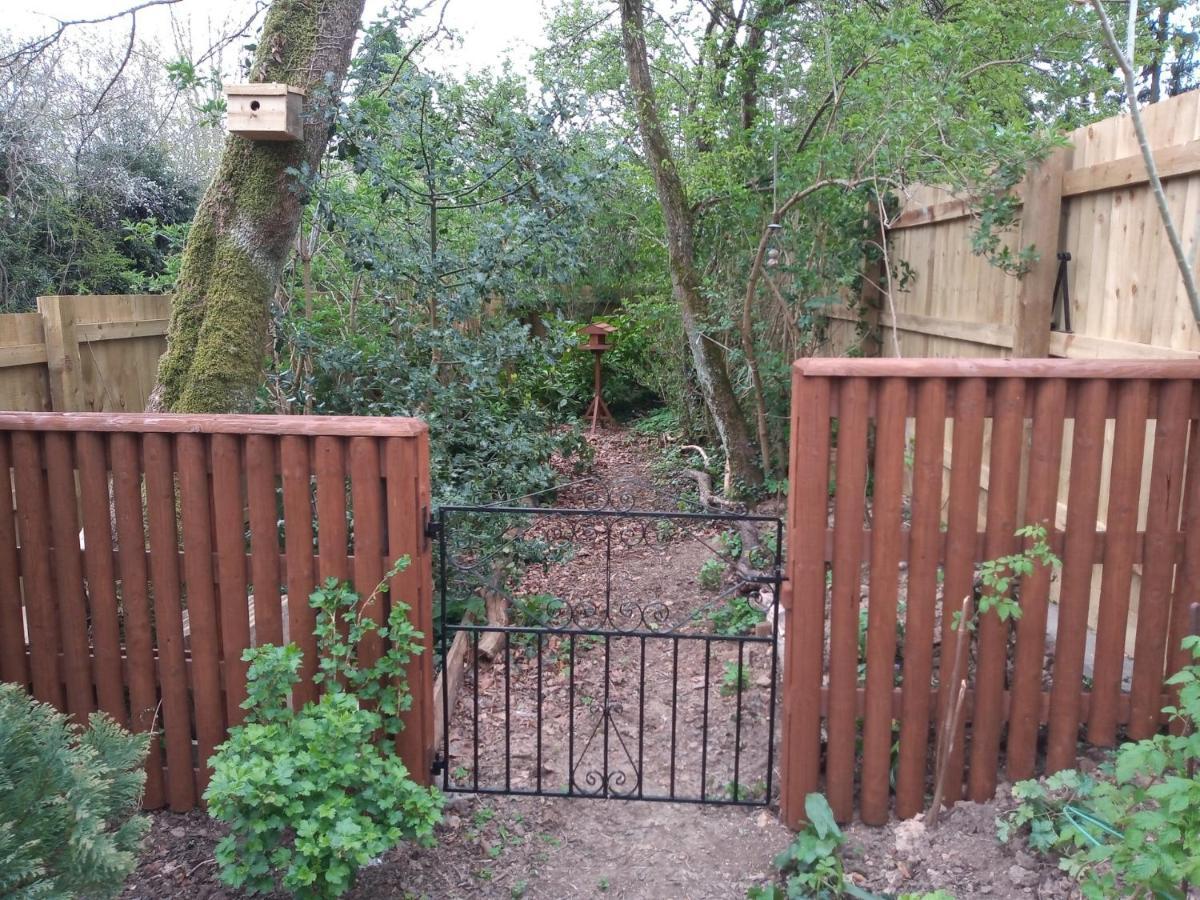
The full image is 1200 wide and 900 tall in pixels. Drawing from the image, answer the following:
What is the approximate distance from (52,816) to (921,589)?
2.34 meters

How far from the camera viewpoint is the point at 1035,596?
2.82 meters

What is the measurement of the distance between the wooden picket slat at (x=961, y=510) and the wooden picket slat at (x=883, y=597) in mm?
155

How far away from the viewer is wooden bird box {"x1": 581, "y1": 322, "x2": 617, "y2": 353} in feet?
37.5

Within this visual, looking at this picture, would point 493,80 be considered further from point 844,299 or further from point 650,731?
point 650,731

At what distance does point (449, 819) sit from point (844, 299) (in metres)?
5.23

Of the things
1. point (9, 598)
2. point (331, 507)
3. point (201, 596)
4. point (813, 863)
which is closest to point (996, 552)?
point (813, 863)

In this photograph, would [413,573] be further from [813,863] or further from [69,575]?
[813,863]

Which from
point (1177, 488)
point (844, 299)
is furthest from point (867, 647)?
point (844, 299)

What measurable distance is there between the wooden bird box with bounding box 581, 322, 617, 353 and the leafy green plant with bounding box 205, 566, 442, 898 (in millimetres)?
8763

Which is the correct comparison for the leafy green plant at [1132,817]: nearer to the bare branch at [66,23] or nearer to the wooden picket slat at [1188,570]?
the wooden picket slat at [1188,570]

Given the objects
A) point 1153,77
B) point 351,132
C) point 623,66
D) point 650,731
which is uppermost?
point 1153,77

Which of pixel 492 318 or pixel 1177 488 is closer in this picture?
pixel 1177 488

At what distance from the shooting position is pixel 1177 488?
276cm

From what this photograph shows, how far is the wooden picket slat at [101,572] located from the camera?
295 cm
